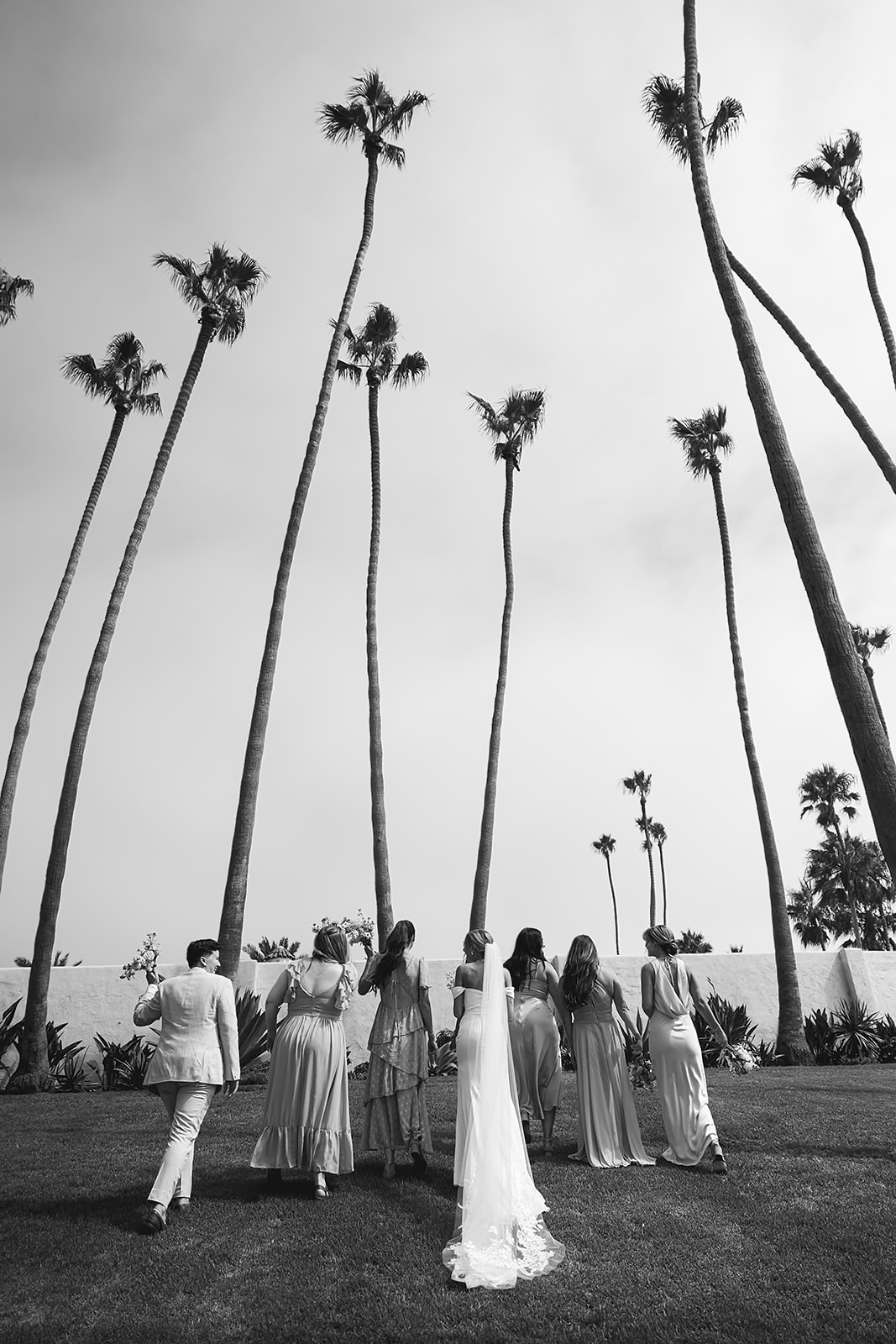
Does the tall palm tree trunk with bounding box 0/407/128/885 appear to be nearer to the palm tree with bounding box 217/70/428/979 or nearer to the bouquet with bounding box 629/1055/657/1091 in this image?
the palm tree with bounding box 217/70/428/979

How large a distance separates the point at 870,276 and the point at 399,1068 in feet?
69.2

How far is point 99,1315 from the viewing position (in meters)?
4.71

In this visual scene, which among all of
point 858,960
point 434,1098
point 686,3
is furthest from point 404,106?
point 858,960

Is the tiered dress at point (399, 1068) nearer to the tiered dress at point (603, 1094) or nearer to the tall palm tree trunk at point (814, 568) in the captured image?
the tiered dress at point (603, 1094)

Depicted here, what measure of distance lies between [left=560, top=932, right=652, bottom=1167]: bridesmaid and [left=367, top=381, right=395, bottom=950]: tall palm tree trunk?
10522 mm

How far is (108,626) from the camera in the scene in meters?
18.5

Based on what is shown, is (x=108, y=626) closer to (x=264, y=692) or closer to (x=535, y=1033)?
(x=264, y=692)

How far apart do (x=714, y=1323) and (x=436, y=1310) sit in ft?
4.80

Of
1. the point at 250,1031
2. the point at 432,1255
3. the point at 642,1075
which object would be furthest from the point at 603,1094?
the point at 250,1031

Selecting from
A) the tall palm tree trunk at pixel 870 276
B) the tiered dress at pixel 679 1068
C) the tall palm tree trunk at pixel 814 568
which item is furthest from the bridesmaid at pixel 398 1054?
the tall palm tree trunk at pixel 870 276

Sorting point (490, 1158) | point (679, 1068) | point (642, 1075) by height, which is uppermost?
point (642, 1075)

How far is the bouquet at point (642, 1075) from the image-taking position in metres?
14.2

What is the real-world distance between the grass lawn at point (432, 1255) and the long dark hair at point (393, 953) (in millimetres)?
1636

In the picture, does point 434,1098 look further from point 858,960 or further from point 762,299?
point 762,299
